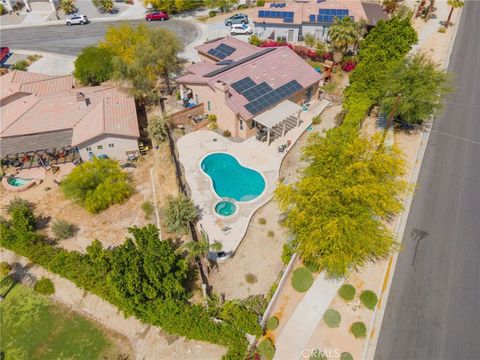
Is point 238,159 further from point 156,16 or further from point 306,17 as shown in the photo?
point 156,16

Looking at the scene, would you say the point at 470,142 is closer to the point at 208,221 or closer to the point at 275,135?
the point at 275,135

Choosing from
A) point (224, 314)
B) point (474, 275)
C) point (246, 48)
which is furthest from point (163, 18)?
point (474, 275)

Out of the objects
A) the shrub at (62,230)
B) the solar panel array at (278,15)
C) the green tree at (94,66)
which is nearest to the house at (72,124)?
the green tree at (94,66)

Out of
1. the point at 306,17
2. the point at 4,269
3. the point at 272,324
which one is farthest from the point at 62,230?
the point at 306,17

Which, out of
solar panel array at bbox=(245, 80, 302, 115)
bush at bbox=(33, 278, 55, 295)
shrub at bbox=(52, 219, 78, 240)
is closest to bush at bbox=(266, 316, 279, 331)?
bush at bbox=(33, 278, 55, 295)

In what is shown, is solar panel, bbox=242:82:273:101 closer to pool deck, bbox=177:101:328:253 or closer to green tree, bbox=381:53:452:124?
pool deck, bbox=177:101:328:253

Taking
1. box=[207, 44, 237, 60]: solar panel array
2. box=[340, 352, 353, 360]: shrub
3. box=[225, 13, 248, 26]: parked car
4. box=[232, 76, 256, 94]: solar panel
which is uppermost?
box=[225, 13, 248, 26]: parked car
